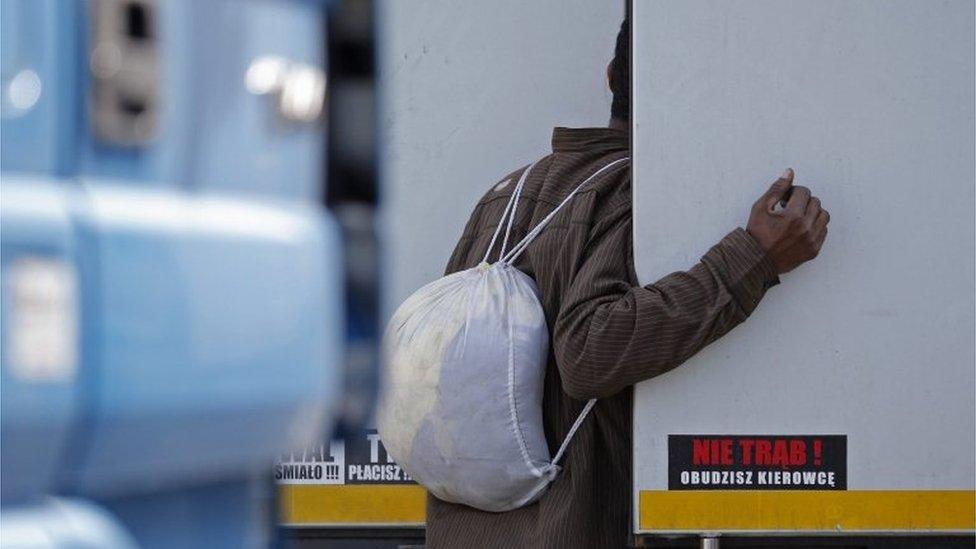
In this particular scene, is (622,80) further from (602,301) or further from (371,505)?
(371,505)

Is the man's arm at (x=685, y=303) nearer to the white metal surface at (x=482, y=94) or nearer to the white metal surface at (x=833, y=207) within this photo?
the white metal surface at (x=833, y=207)

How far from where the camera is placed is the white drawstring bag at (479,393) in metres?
3.34

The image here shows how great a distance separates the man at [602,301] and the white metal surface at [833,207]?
66 millimetres

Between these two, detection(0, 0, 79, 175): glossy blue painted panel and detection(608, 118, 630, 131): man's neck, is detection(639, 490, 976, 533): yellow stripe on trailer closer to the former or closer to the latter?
detection(608, 118, 630, 131): man's neck

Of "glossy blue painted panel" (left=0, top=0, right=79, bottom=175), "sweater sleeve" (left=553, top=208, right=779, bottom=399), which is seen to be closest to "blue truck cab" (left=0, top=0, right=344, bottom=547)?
"glossy blue painted panel" (left=0, top=0, right=79, bottom=175)

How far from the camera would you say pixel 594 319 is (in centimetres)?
322

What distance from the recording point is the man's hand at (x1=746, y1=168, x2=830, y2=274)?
3.17 metres

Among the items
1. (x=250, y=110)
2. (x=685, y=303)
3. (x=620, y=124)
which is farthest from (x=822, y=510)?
(x=250, y=110)

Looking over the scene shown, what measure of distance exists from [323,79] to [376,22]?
0.13m

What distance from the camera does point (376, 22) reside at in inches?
76.5

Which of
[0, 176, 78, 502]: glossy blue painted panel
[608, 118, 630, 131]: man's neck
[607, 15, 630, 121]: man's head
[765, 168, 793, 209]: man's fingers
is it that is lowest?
[0, 176, 78, 502]: glossy blue painted panel

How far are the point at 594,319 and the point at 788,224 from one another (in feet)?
1.28

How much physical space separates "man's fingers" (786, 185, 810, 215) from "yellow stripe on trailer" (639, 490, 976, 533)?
1.72 ft

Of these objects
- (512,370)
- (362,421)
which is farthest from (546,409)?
(362,421)
